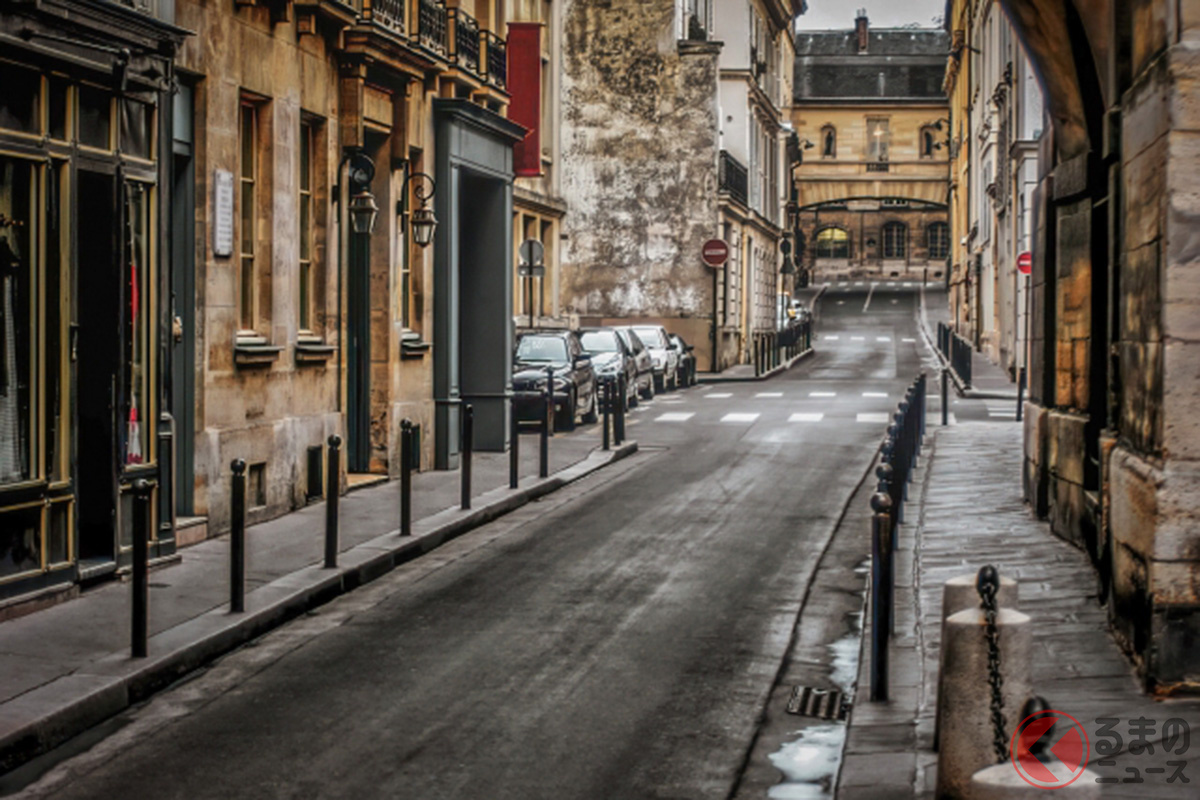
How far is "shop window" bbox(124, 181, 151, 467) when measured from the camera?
1116 centimetres

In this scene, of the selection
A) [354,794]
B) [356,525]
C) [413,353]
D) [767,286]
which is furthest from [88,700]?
[767,286]

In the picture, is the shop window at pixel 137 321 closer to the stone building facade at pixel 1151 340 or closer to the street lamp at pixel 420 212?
the street lamp at pixel 420 212

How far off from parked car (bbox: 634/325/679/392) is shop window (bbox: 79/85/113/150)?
970 inches

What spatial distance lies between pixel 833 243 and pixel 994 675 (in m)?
102

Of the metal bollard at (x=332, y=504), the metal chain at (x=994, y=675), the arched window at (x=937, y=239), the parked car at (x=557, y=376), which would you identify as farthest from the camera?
the arched window at (x=937, y=239)

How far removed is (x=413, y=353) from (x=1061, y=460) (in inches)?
305

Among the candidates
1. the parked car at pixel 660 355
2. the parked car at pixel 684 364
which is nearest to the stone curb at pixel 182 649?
the parked car at pixel 660 355

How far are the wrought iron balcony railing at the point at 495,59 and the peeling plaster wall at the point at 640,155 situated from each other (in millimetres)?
24283

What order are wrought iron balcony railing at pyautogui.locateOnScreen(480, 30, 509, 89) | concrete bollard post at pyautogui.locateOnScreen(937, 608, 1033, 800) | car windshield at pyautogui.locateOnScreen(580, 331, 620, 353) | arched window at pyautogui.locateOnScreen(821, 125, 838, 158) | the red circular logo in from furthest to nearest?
arched window at pyautogui.locateOnScreen(821, 125, 838, 158) → car windshield at pyautogui.locateOnScreen(580, 331, 620, 353) → wrought iron balcony railing at pyautogui.locateOnScreen(480, 30, 509, 89) → concrete bollard post at pyautogui.locateOnScreen(937, 608, 1033, 800) → the red circular logo

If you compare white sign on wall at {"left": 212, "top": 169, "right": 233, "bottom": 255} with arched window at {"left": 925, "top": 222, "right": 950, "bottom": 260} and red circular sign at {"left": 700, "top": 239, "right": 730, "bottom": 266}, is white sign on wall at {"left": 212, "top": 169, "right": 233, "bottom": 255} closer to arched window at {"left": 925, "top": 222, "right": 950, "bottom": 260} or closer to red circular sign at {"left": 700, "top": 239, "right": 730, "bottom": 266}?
red circular sign at {"left": 700, "top": 239, "right": 730, "bottom": 266}

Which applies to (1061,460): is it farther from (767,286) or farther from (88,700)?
(767,286)

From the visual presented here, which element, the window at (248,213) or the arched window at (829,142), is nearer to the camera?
the window at (248,213)

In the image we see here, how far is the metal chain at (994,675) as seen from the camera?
5758 mm

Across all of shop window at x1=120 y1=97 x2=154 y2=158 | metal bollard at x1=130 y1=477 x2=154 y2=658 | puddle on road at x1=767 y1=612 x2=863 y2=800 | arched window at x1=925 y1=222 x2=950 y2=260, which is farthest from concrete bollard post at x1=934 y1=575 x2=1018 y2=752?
arched window at x1=925 y1=222 x2=950 y2=260
